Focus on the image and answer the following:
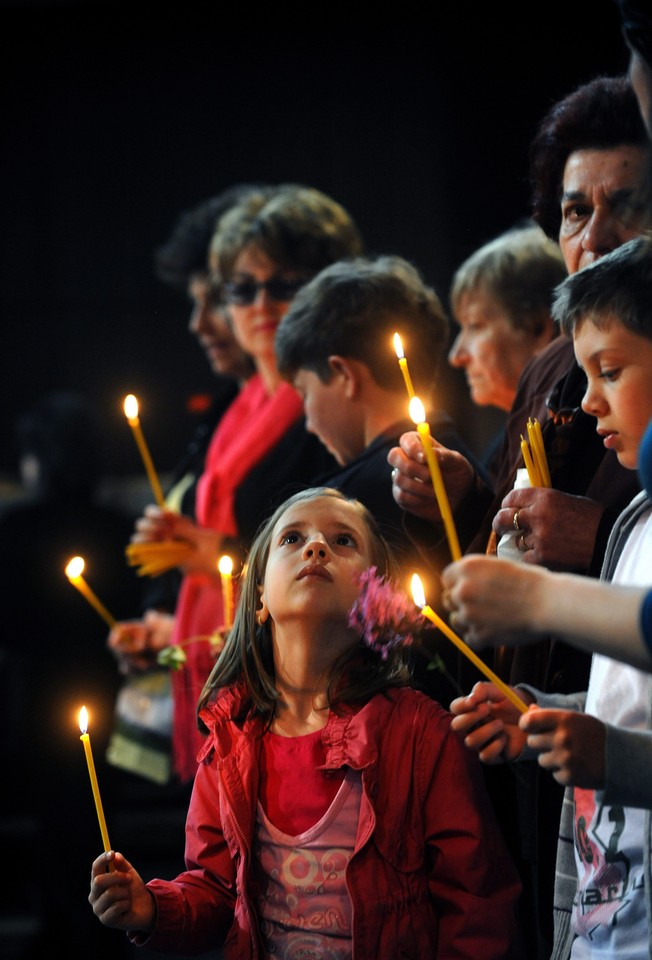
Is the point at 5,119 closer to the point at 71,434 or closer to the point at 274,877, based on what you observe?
the point at 71,434

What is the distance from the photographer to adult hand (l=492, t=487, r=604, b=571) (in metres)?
1.62

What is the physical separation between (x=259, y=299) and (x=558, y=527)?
1.42 metres

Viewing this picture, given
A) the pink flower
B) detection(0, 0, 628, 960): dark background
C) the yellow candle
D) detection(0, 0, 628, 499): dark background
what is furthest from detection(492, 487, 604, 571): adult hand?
detection(0, 0, 628, 499): dark background

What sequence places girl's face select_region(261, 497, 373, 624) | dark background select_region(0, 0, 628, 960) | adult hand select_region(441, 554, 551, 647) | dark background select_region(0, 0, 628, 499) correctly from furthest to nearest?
1. dark background select_region(0, 0, 628, 499)
2. dark background select_region(0, 0, 628, 960)
3. girl's face select_region(261, 497, 373, 624)
4. adult hand select_region(441, 554, 551, 647)

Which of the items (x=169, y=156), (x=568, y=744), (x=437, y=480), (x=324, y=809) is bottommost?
(x=324, y=809)

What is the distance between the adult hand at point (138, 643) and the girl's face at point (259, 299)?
69cm

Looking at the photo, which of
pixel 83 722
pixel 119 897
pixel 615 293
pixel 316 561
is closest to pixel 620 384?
→ pixel 615 293

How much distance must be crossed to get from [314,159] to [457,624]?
4.08m

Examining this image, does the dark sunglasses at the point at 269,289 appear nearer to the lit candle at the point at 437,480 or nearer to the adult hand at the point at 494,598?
the lit candle at the point at 437,480

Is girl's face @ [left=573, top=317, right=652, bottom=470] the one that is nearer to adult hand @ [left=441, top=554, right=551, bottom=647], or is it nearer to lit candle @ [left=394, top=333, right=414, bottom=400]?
lit candle @ [left=394, top=333, right=414, bottom=400]

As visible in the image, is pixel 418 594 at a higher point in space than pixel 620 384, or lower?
lower

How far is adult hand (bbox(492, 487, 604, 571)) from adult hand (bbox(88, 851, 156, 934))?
2.13ft

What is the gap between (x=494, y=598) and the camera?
1162mm

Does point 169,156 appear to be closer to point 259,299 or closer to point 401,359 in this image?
point 259,299
